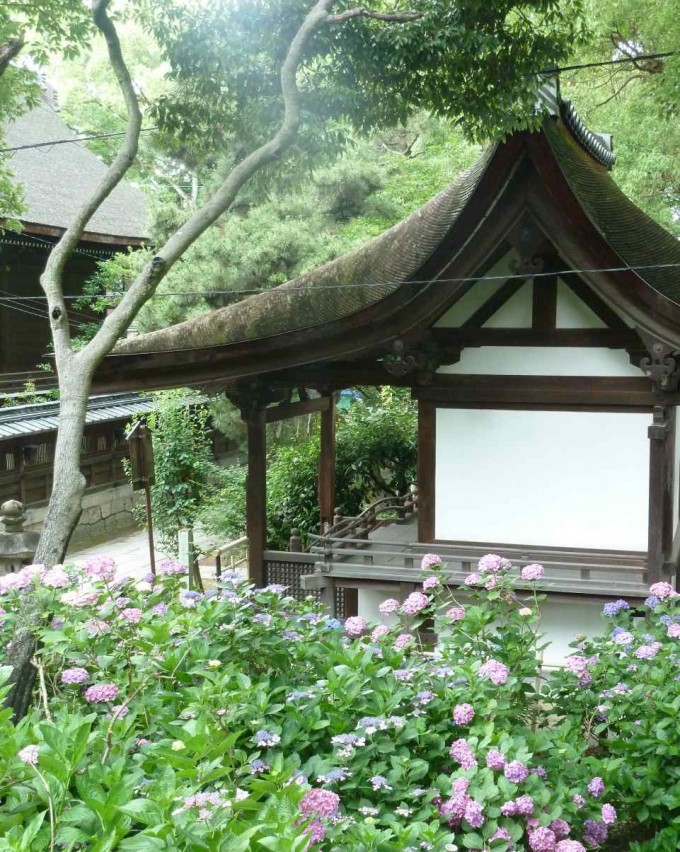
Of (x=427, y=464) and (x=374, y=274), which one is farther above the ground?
(x=374, y=274)

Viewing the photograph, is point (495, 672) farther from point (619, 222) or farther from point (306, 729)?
point (619, 222)

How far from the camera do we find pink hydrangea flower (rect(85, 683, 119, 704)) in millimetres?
3508

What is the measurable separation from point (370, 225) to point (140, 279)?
11.6m

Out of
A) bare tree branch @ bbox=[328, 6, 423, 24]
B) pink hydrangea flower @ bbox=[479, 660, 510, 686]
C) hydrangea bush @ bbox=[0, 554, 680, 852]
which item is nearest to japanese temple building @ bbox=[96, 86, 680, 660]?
bare tree branch @ bbox=[328, 6, 423, 24]

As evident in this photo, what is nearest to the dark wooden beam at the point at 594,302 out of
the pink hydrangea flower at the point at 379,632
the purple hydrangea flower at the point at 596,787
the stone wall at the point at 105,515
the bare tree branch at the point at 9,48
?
the pink hydrangea flower at the point at 379,632

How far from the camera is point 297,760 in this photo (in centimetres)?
328

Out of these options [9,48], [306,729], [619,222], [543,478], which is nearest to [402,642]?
[306,729]

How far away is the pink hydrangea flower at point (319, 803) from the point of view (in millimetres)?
2877

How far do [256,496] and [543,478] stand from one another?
9.78 feet

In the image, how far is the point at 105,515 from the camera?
63.6 feet

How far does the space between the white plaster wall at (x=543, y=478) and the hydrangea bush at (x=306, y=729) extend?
9.68ft

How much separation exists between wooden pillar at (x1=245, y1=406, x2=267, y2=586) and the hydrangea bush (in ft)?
13.9

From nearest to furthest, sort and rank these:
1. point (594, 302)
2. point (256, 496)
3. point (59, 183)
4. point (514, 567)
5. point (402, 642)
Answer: point (402, 642) < point (514, 567) < point (594, 302) < point (256, 496) < point (59, 183)

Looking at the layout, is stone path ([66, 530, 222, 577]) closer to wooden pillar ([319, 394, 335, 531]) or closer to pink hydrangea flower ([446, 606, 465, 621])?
Result: wooden pillar ([319, 394, 335, 531])
